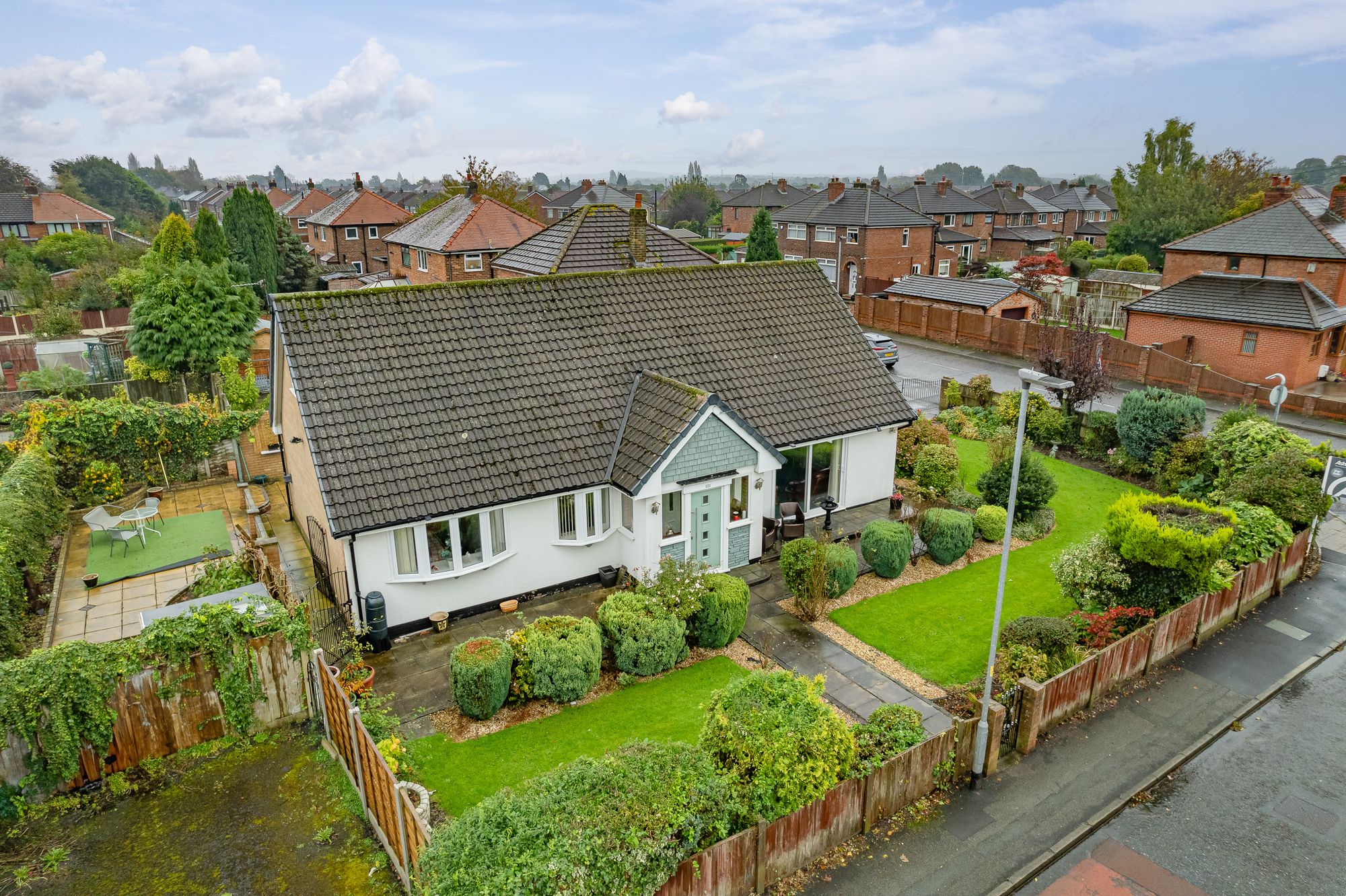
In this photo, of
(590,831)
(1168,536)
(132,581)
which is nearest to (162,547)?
(132,581)

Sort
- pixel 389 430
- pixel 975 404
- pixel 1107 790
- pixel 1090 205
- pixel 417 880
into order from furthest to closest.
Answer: pixel 1090 205, pixel 975 404, pixel 389 430, pixel 1107 790, pixel 417 880

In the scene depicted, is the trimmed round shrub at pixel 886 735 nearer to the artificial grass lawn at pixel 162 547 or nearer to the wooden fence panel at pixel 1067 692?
the wooden fence panel at pixel 1067 692

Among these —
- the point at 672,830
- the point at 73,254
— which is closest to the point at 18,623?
the point at 672,830

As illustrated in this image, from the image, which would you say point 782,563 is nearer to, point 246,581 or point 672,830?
point 672,830

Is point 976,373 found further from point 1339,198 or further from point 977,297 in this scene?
point 1339,198

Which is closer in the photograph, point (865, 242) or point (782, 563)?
point (782, 563)
